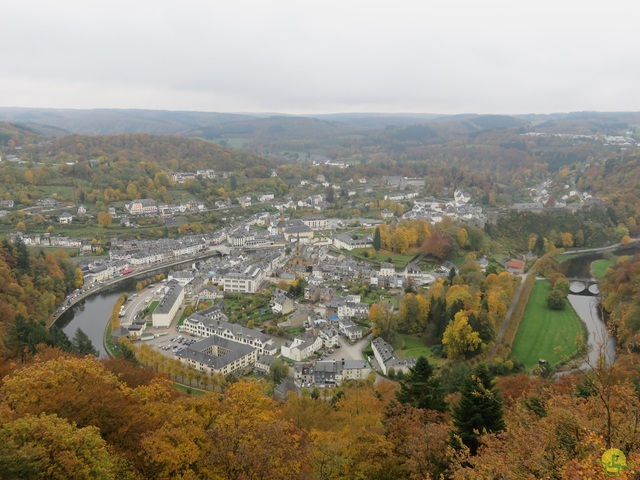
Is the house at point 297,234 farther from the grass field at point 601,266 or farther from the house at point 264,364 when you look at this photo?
the grass field at point 601,266

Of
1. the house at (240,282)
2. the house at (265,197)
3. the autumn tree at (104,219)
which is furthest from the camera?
the house at (265,197)

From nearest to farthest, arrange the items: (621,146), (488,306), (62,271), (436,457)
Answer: (436,457) < (488,306) < (62,271) < (621,146)

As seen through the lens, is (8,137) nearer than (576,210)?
No

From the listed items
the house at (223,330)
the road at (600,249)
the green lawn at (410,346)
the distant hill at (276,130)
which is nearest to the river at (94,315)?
the house at (223,330)

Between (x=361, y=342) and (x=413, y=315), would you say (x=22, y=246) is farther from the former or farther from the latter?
(x=413, y=315)

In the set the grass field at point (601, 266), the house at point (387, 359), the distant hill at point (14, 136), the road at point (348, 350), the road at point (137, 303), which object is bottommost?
the road at point (137, 303)

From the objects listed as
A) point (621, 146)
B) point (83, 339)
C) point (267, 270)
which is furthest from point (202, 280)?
point (621, 146)
